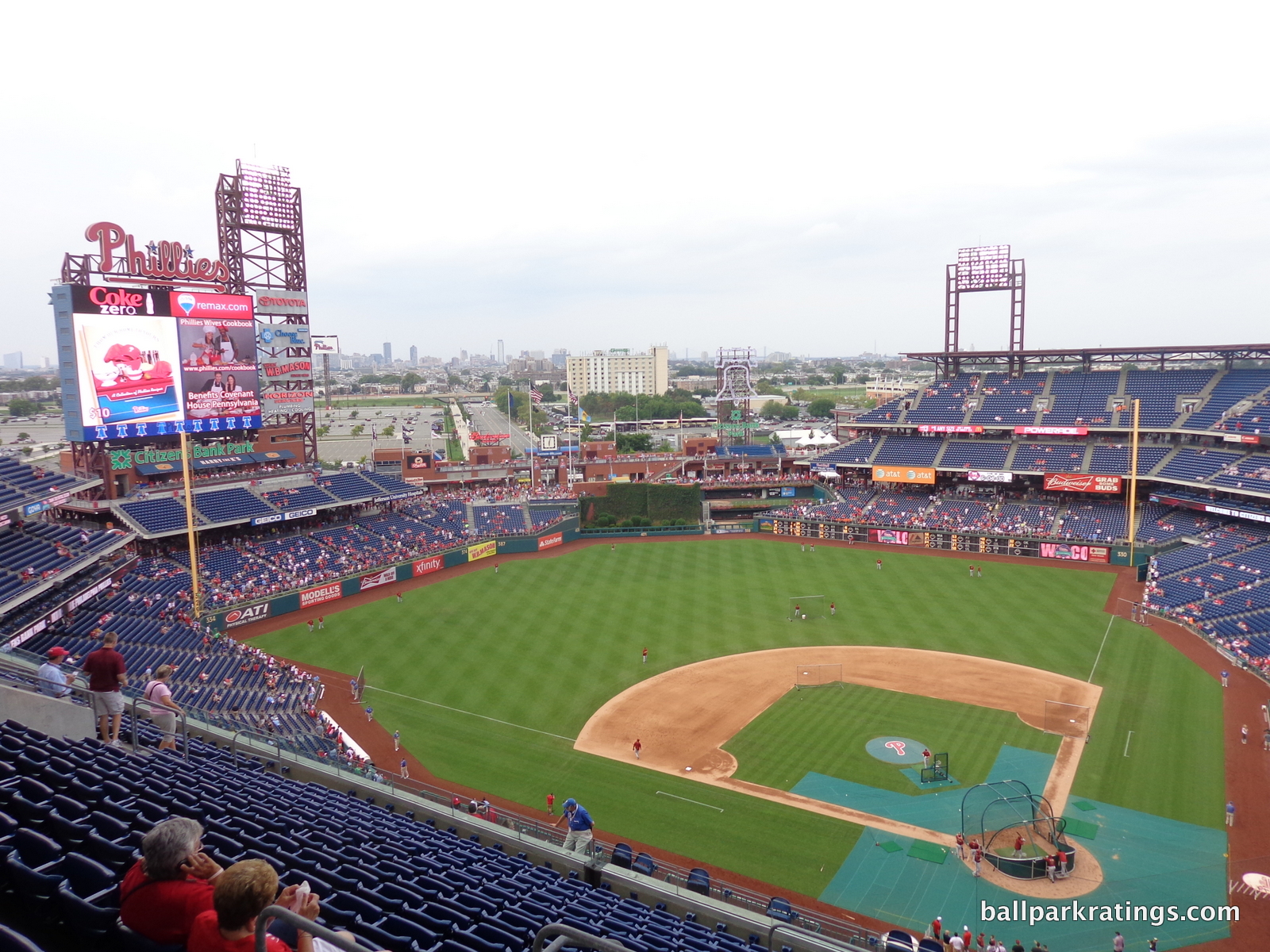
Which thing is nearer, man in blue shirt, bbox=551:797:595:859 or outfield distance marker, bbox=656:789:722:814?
man in blue shirt, bbox=551:797:595:859

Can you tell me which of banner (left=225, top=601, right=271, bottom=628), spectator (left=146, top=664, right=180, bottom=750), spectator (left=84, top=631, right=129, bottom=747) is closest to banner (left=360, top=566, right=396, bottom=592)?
banner (left=225, top=601, right=271, bottom=628)

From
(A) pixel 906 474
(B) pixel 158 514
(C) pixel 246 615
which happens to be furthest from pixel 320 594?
(A) pixel 906 474

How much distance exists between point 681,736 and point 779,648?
29.9 feet

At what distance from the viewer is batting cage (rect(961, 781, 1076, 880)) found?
18.5 m

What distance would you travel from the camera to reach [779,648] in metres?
33.8

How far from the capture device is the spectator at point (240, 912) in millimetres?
4320

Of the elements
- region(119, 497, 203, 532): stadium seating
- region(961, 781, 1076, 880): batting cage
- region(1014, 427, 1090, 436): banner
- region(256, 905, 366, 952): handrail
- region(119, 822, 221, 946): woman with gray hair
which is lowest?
region(961, 781, 1076, 880): batting cage

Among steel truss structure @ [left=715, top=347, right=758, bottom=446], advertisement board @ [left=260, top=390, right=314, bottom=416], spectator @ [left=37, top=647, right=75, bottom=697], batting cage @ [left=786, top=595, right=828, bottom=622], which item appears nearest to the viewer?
spectator @ [left=37, top=647, right=75, bottom=697]

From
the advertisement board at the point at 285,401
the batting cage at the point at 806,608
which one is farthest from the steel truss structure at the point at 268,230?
the batting cage at the point at 806,608

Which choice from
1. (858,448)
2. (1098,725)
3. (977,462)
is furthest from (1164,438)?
(1098,725)

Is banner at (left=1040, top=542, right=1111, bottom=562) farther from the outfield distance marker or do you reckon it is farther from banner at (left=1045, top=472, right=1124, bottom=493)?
the outfield distance marker

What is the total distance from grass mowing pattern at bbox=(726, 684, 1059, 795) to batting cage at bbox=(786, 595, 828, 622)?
869 centimetres

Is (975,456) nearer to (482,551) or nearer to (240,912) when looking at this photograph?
(482,551)

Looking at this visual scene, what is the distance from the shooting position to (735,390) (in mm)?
77125
